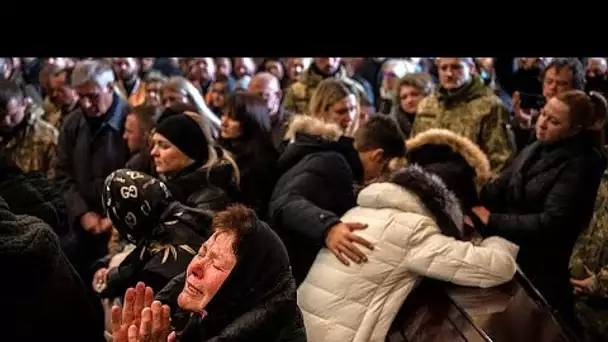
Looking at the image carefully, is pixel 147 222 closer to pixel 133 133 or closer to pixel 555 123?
pixel 133 133

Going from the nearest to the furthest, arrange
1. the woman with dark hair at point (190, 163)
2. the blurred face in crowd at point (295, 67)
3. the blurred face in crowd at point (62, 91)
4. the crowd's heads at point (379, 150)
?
the woman with dark hair at point (190, 163), the crowd's heads at point (379, 150), the blurred face in crowd at point (62, 91), the blurred face in crowd at point (295, 67)

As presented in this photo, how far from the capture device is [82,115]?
10.3 ft

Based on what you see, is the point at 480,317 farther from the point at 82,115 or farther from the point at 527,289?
the point at 82,115

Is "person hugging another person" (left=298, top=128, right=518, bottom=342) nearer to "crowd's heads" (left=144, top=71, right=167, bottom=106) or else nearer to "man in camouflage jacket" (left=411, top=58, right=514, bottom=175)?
"man in camouflage jacket" (left=411, top=58, right=514, bottom=175)

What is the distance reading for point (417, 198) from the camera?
92.6 inches

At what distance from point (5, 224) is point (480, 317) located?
121cm

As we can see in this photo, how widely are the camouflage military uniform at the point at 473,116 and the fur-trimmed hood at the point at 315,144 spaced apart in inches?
26.2

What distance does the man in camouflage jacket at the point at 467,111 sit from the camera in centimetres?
324

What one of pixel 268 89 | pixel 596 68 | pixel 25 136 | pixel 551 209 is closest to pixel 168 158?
pixel 25 136

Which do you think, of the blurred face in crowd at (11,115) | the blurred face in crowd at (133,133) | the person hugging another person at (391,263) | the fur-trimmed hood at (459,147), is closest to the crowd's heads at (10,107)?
the blurred face in crowd at (11,115)

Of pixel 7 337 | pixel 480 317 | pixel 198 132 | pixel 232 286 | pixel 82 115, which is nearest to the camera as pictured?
pixel 232 286

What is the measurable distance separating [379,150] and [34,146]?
119 centimetres

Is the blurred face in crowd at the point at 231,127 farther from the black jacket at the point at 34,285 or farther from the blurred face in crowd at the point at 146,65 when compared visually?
the blurred face in crowd at the point at 146,65
